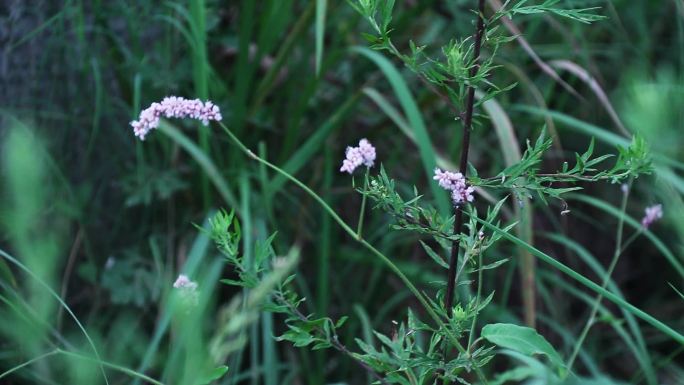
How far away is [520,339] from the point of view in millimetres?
865

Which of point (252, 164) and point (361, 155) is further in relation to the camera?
point (252, 164)

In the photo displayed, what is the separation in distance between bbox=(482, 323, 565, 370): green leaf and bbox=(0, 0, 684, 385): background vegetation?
504mm

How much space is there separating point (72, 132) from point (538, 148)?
111cm

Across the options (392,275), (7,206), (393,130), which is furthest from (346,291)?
(7,206)

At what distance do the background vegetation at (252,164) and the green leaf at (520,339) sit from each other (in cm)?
50

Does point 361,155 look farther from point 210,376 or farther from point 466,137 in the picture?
point 210,376

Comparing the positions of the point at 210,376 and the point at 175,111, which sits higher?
the point at 175,111

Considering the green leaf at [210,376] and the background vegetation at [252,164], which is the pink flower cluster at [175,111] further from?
the background vegetation at [252,164]

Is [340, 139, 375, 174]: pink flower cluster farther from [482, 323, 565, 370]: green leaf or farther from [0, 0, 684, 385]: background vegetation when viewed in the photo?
[0, 0, 684, 385]: background vegetation

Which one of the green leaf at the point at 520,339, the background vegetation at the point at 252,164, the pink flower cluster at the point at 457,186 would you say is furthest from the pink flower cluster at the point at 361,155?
the background vegetation at the point at 252,164

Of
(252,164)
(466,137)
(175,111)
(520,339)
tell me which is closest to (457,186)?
(466,137)

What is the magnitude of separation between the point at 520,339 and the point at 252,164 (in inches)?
38.1

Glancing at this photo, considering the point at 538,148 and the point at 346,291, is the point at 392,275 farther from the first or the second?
the point at 538,148

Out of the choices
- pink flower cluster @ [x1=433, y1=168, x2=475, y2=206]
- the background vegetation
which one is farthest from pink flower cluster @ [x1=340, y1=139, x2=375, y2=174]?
the background vegetation
